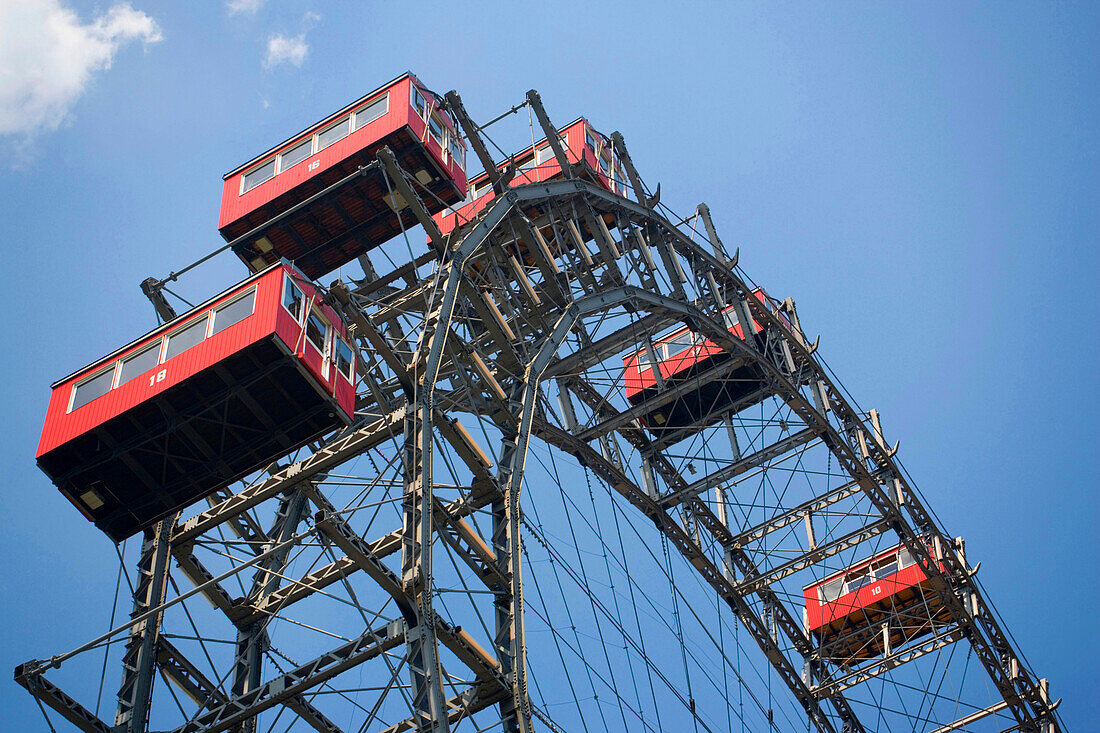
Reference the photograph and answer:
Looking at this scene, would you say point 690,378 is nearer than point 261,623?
No

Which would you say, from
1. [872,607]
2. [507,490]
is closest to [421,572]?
[507,490]

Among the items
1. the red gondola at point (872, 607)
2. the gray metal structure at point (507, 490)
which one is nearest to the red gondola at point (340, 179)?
the gray metal structure at point (507, 490)

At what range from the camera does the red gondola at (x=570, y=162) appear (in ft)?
108

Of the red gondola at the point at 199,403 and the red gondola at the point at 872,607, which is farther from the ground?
the red gondola at the point at 872,607

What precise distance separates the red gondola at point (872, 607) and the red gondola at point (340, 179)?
19.6 meters

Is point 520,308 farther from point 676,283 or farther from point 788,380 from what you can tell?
point 788,380

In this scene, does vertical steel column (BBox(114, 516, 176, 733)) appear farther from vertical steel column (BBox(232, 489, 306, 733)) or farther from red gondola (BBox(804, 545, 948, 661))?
red gondola (BBox(804, 545, 948, 661))

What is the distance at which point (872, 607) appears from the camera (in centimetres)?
4056

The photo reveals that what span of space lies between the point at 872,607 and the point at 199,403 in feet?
81.4

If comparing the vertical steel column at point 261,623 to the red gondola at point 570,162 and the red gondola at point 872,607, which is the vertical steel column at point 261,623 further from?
the red gondola at point 872,607

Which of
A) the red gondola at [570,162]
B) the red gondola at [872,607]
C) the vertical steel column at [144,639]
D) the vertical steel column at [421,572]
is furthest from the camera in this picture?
the red gondola at [872,607]

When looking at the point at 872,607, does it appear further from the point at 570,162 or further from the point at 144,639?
the point at 144,639

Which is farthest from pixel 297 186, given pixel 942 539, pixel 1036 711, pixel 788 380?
pixel 1036 711

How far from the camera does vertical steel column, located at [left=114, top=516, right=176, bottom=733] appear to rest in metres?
21.6
